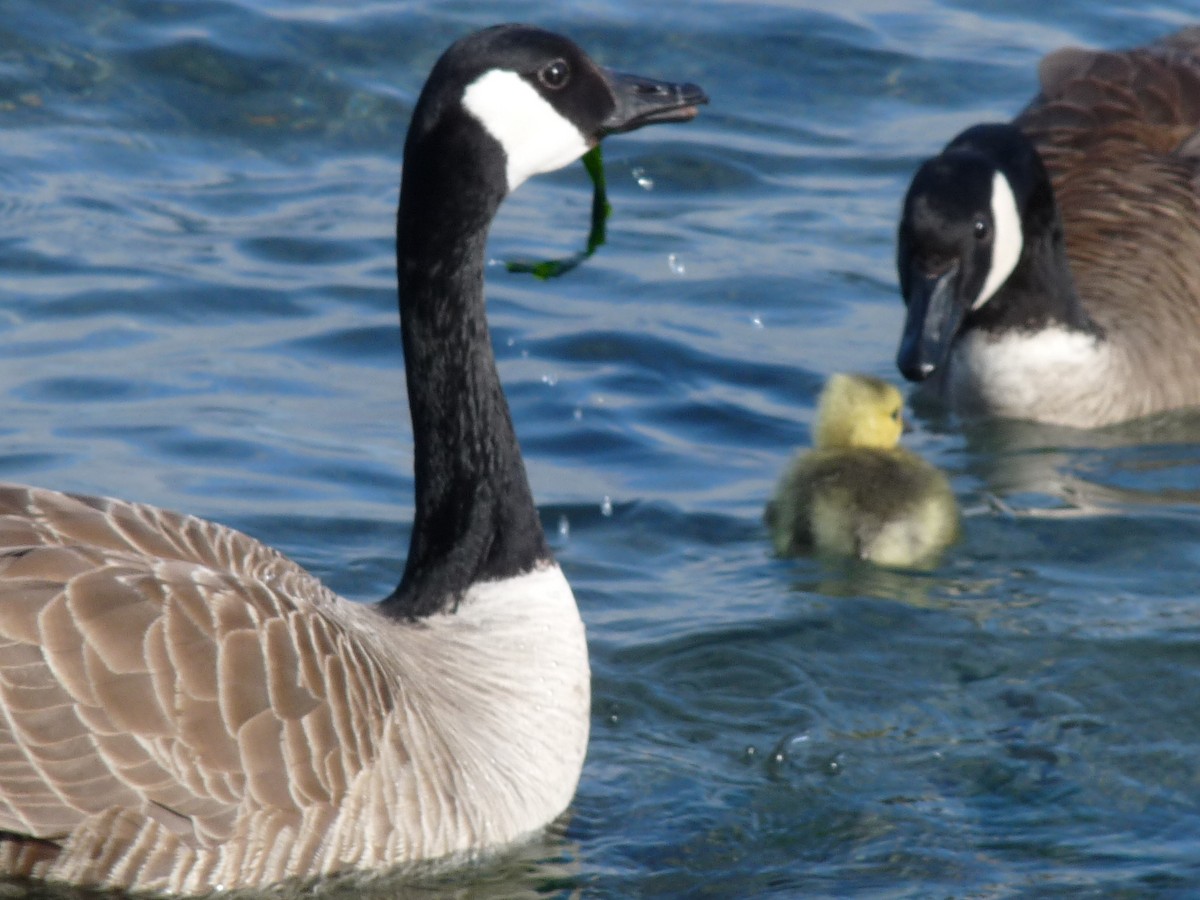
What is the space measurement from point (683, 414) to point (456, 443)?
3472 millimetres

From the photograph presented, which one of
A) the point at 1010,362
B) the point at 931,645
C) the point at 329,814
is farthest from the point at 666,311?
the point at 329,814

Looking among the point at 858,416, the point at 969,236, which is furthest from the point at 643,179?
the point at 858,416

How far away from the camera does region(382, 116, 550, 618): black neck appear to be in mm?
5613

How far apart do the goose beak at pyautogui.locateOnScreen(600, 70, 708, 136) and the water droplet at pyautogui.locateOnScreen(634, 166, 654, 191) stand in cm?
611

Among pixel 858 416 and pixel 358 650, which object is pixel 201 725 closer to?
pixel 358 650

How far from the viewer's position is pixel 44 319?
9.35 metres

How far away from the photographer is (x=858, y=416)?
760 cm

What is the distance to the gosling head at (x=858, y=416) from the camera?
7609mm

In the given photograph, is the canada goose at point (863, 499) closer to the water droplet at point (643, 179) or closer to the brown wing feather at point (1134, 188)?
the brown wing feather at point (1134, 188)

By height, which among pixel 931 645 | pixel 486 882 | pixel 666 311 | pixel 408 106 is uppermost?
pixel 408 106

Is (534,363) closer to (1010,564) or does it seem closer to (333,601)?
(1010,564)

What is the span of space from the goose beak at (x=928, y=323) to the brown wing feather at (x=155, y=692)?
143 inches

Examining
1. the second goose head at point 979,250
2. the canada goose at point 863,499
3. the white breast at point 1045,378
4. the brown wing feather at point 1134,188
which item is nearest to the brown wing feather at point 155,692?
the canada goose at point 863,499

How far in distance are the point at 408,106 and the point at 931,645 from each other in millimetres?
6442
